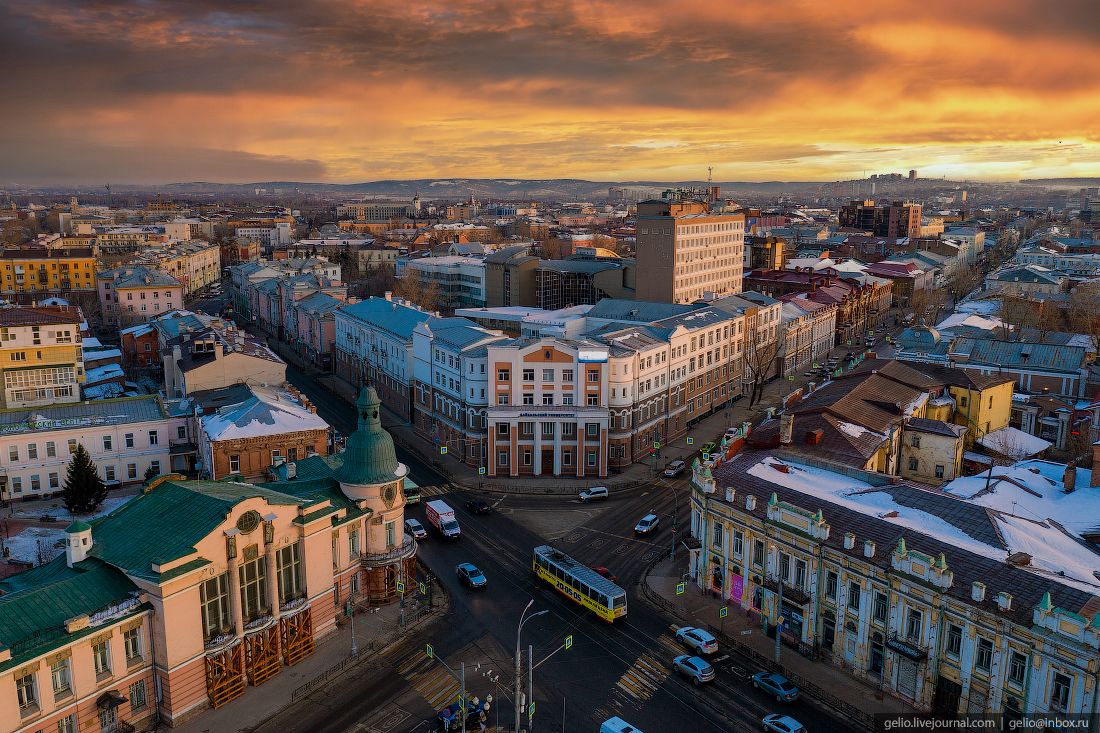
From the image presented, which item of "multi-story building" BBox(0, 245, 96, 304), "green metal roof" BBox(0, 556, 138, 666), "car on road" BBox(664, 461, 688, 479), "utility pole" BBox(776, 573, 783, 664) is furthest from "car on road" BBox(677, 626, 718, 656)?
"multi-story building" BBox(0, 245, 96, 304)

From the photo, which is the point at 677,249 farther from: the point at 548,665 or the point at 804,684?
the point at 548,665

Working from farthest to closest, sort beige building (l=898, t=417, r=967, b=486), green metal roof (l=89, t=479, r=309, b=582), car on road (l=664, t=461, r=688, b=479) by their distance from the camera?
1. car on road (l=664, t=461, r=688, b=479)
2. beige building (l=898, t=417, r=967, b=486)
3. green metal roof (l=89, t=479, r=309, b=582)

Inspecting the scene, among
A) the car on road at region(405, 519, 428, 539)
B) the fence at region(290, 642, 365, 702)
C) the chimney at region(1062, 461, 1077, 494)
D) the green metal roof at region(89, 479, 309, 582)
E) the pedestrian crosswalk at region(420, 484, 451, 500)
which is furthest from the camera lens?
the pedestrian crosswalk at region(420, 484, 451, 500)

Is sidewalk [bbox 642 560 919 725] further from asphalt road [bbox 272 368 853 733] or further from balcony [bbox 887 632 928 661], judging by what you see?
balcony [bbox 887 632 928 661]

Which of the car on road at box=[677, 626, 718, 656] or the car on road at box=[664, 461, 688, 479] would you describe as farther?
the car on road at box=[664, 461, 688, 479]

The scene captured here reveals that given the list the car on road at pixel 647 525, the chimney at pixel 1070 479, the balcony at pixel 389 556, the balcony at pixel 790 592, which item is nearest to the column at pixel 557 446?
the car on road at pixel 647 525

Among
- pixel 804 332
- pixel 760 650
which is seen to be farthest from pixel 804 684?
pixel 804 332

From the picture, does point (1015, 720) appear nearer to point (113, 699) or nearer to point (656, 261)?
point (113, 699)

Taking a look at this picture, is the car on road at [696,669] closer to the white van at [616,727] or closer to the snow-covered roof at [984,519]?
the white van at [616,727]
